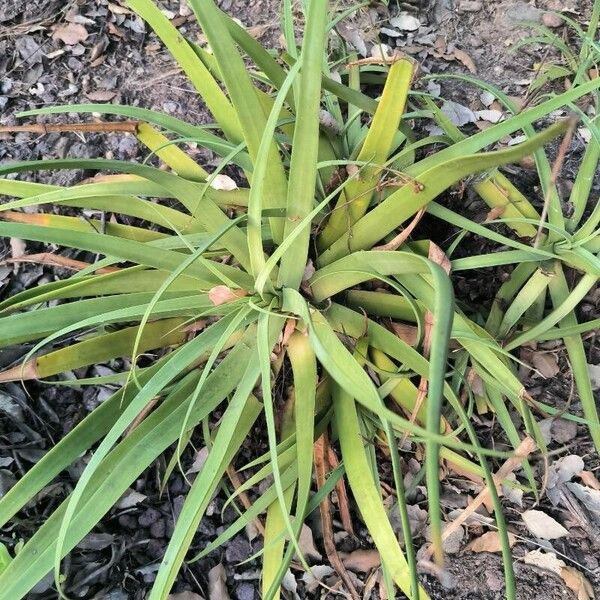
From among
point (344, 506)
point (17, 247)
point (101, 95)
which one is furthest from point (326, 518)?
point (101, 95)

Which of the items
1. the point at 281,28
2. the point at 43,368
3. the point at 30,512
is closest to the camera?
the point at 43,368

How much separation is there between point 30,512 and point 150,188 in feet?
2.13

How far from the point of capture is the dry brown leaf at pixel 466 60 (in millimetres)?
1530

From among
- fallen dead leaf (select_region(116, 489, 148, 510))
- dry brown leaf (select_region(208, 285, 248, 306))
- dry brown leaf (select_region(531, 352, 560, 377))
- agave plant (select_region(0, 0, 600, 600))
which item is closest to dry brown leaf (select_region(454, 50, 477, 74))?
agave plant (select_region(0, 0, 600, 600))

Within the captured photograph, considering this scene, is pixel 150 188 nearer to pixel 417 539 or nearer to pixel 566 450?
pixel 417 539

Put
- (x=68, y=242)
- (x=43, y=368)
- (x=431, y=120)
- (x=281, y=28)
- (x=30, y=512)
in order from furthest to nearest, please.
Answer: (x=281, y=28), (x=431, y=120), (x=30, y=512), (x=43, y=368), (x=68, y=242)

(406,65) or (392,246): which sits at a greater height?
(406,65)

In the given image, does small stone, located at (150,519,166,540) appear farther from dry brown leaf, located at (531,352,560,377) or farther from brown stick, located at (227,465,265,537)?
dry brown leaf, located at (531,352,560,377)

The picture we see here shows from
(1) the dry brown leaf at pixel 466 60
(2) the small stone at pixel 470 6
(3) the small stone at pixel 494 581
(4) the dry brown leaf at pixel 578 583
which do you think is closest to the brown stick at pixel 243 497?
(3) the small stone at pixel 494 581

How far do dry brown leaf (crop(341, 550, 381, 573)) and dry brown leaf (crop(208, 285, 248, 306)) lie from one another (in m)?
0.55

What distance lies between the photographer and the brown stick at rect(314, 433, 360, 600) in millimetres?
1079

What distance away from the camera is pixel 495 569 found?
3.59 ft

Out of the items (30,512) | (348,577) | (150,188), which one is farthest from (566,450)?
(30,512)

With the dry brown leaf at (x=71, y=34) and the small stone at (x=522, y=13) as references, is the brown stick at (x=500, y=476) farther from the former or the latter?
the dry brown leaf at (x=71, y=34)
